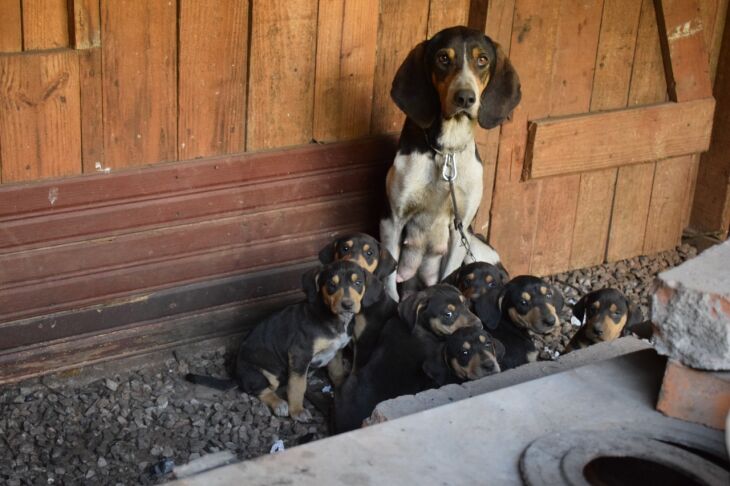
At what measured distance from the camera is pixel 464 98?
5949 mm

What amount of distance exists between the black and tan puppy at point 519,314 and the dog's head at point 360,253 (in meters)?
0.53

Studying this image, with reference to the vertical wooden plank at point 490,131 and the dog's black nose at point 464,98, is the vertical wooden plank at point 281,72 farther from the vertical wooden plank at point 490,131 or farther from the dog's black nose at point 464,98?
the vertical wooden plank at point 490,131

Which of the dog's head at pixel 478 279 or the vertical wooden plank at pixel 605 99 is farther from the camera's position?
the vertical wooden plank at pixel 605 99

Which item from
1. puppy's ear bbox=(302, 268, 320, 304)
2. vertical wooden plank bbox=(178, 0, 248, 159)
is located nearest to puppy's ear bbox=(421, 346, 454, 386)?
puppy's ear bbox=(302, 268, 320, 304)

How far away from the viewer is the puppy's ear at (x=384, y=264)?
20.1 ft

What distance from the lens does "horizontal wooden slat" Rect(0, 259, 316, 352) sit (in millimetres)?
5707

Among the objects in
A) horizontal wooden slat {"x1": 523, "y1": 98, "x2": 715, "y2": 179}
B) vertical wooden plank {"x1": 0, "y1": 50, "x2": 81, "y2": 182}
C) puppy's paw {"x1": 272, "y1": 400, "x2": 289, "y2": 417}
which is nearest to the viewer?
vertical wooden plank {"x1": 0, "y1": 50, "x2": 81, "y2": 182}

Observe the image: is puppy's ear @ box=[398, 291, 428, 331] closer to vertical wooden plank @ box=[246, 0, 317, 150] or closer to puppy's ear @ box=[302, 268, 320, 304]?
puppy's ear @ box=[302, 268, 320, 304]

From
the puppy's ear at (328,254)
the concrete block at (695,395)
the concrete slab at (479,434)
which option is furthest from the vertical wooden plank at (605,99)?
the concrete block at (695,395)

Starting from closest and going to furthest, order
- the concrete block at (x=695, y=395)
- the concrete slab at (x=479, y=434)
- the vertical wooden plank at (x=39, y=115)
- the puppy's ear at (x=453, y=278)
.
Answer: the concrete slab at (x=479, y=434) → the concrete block at (x=695, y=395) → the vertical wooden plank at (x=39, y=115) → the puppy's ear at (x=453, y=278)

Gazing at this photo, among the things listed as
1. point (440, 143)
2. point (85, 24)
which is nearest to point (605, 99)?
point (440, 143)

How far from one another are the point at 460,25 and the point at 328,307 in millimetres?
1816

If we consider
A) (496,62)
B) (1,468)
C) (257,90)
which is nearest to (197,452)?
(1,468)

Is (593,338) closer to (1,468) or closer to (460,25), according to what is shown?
(460,25)
